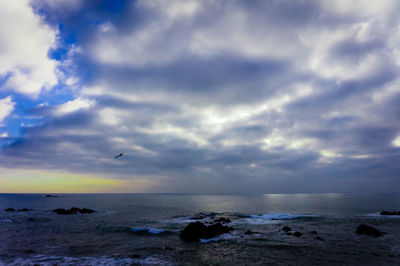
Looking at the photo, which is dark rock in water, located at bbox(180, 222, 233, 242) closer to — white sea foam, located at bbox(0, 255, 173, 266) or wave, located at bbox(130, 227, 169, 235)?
wave, located at bbox(130, 227, 169, 235)

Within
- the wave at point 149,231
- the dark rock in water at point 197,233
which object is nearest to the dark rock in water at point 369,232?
the dark rock in water at point 197,233

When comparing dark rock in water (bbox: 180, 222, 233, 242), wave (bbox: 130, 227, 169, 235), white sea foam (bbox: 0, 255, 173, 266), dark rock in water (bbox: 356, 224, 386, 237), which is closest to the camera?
white sea foam (bbox: 0, 255, 173, 266)

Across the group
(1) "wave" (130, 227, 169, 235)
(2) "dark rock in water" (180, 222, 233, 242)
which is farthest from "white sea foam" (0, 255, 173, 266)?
(1) "wave" (130, 227, 169, 235)

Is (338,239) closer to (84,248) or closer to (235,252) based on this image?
(235,252)

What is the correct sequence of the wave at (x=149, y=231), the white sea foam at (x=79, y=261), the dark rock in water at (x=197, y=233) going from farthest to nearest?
the wave at (x=149, y=231)
the dark rock in water at (x=197, y=233)
the white sea foam at (x=79, y=261)

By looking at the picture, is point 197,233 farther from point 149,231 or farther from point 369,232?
point 369,232

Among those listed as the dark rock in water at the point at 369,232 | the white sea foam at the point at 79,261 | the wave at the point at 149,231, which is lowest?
the wave at the point at 149,231

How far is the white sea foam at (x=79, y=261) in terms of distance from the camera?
23.6 meters

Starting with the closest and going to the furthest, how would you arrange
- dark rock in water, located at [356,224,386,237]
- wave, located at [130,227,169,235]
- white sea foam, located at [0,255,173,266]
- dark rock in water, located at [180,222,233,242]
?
white sea foam, located at [0,255,173,266]
dark rock in water, located at [180,222,233,242]
dark rock in water, located at [356,224,386,237]
wave, located at [130,227,169,235]

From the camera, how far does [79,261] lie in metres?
24.3

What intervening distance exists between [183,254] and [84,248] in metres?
13.5

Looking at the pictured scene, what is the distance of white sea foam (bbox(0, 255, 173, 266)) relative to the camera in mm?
23578

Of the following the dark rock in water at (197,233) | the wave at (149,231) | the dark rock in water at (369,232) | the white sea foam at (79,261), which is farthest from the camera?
the wave at (149,231)

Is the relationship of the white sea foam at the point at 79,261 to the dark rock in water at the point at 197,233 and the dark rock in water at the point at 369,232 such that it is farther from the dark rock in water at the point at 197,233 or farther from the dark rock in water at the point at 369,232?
the dark rock in water at the point at 369,232
